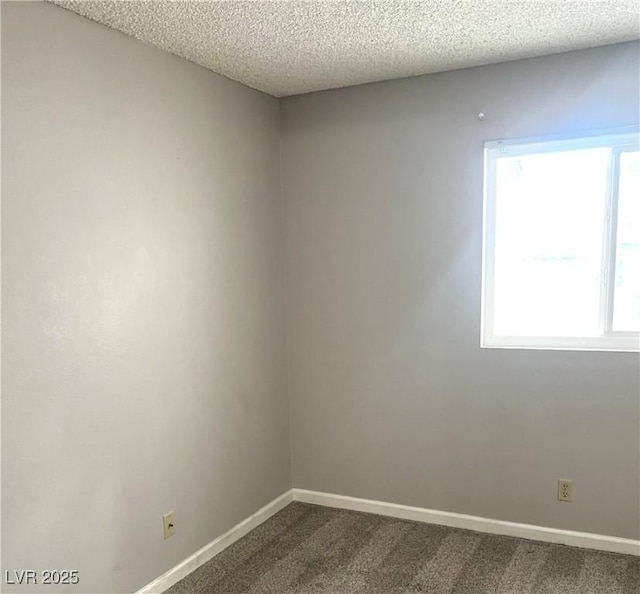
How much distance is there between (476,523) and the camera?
3.24 meters

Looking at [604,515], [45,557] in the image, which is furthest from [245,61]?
[604,515]

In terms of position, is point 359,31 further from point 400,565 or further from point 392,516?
point 392,516

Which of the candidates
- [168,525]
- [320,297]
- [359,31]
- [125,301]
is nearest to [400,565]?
[168,525]

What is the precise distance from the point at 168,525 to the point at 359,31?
2419 millimetres

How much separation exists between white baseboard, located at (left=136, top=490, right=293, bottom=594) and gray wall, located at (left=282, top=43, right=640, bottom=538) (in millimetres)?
256

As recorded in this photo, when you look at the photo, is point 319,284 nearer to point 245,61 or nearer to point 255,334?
point 255,334

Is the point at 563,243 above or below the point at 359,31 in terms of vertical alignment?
below

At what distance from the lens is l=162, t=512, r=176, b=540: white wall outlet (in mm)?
2752

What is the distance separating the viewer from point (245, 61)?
290 cm

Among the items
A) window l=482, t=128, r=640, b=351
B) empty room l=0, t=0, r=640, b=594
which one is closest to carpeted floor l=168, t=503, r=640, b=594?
empty room l=0, t=0, r=640, b=594

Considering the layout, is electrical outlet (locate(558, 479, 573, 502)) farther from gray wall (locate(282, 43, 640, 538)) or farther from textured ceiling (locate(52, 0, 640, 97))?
textured ceiling (locate(52, 0, 640, 97))

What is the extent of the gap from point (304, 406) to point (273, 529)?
0.75 meters

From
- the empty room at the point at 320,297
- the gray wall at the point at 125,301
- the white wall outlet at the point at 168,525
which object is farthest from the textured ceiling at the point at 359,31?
the white wall outlet at the point at 168,525

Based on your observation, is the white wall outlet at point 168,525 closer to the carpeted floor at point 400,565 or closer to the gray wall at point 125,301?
the gray wall at point 125,301
